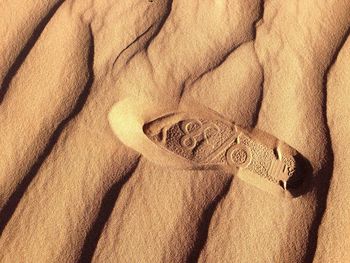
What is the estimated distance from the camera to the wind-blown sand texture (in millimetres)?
1286

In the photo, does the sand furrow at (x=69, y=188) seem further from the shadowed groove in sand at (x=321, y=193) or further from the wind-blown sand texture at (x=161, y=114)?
the shadowed groove in sand at (x=321, y=193)

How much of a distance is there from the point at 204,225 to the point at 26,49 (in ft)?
2.64

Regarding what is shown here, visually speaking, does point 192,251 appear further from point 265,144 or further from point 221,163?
point 265,144

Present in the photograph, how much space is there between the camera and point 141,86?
1.52m

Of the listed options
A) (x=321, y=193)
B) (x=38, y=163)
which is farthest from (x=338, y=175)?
(x=38, y=163)

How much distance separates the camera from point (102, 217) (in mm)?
1297

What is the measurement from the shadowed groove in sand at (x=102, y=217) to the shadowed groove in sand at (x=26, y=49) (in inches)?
18.0

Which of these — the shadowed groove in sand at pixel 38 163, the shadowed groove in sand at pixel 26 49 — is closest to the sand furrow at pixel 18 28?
the shadowed groove in sand at pixel 26 49

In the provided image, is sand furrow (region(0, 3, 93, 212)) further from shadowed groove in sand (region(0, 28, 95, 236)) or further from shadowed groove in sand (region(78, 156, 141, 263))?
shadowed groove in sand (region(78, 156, 141, 263))

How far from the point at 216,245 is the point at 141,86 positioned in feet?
1.76

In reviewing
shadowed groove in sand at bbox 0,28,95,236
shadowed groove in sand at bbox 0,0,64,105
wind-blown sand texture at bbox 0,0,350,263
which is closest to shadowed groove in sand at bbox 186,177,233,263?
wind-blown sand texture at bbox 0,0,350,263

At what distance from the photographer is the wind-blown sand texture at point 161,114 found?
129cm

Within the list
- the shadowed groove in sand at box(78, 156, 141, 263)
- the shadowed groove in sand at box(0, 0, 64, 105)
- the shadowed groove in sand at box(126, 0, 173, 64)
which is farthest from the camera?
the shadowed groove in sand at box(126, 0, 173, 64)

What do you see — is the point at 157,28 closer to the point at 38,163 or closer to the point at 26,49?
the point at 26,49
